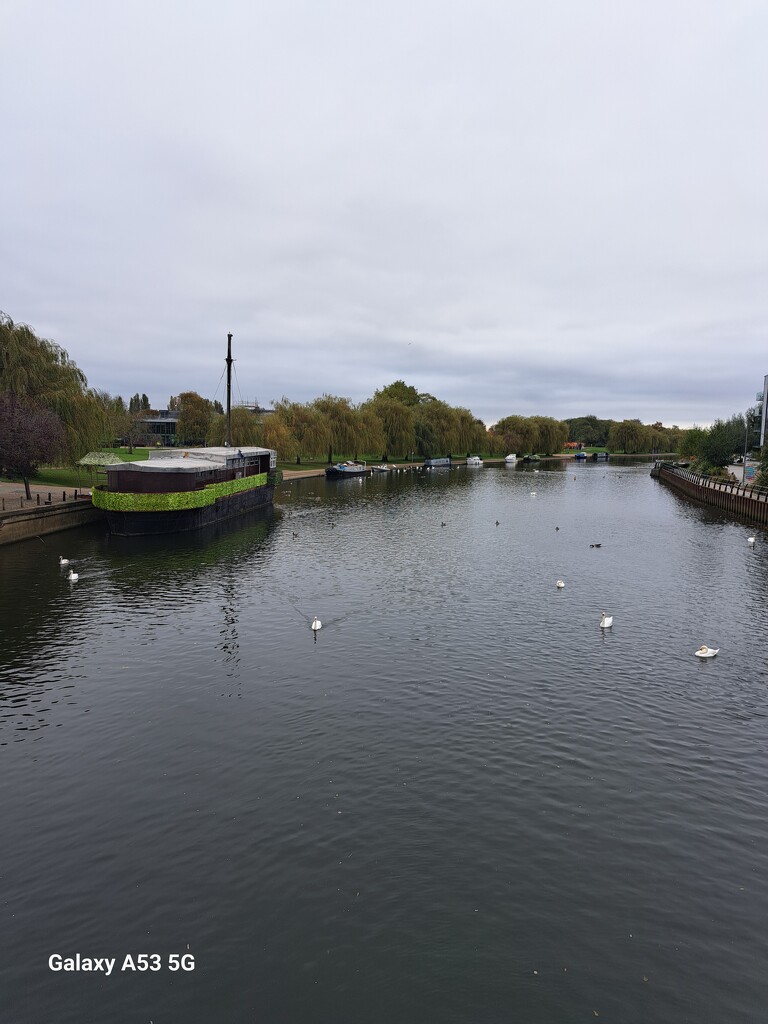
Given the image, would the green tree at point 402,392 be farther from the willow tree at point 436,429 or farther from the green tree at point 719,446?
the green tree at point 719,446

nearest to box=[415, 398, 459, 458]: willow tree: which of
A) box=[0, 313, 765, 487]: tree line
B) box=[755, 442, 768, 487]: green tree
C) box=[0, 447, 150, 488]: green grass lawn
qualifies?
box=[0, 313, 765, 487]: tree line

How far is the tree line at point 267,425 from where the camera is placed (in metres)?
48.7

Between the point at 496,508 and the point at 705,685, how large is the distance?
51.2 meters

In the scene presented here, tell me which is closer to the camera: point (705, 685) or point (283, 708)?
point (283, 708)

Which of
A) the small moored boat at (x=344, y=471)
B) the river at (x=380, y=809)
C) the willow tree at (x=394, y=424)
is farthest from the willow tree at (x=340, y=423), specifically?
the river at (x=380, y=809)

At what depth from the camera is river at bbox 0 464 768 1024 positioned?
931cm

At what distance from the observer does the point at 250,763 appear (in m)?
15.4

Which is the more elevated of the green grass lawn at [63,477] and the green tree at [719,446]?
the green tree at [719,446]

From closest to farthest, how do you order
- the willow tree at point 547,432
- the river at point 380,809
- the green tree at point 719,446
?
the river at point 380,809
the green tree at point 719,446
the willow tree at point 547,432

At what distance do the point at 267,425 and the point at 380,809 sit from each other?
85182mm

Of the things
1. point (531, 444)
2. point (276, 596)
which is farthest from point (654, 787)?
point (531, 444)

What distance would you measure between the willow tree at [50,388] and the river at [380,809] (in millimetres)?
28128

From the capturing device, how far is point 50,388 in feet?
180

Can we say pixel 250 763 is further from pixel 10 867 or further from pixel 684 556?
pixel 684 556
